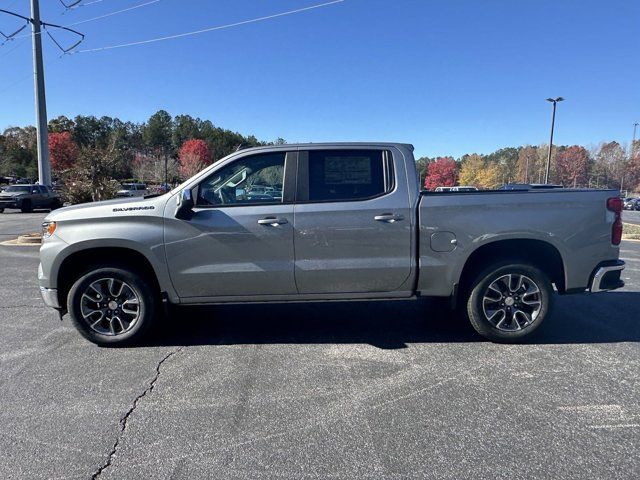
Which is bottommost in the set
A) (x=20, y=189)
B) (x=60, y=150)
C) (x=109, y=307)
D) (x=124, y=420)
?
(x=124, y=420)

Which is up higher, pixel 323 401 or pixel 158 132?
pixel 158 132

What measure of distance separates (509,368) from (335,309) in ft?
8.27

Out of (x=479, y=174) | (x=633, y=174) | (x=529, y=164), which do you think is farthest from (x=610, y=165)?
(x=479, y=174)

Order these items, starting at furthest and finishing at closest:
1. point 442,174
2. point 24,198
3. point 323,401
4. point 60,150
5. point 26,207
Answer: point 442,174 < point 60,150 < point 26,207 < point 24,198 < point 323,401

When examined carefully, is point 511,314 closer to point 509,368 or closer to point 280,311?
point 509,368

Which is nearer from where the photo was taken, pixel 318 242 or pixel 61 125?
pixel 318 242

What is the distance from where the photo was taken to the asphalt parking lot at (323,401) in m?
2.79

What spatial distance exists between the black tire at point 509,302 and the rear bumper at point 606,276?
44cm

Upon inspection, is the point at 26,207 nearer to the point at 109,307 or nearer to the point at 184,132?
the point at 109,307

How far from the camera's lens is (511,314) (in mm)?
4773

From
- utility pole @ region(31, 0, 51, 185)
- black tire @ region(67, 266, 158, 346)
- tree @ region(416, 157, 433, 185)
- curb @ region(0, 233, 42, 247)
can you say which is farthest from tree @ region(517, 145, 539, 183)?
black tire @ region(67, 266, 158, 346)

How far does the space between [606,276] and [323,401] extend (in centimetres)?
324

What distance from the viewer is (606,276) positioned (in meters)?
4.69

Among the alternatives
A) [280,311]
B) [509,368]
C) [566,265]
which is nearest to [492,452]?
[509,368]
